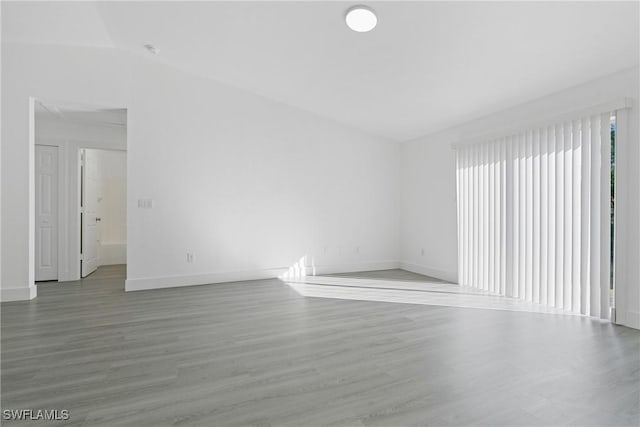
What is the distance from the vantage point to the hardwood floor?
1792mm

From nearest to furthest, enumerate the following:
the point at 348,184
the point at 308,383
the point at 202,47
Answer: the point at 308,383 → the point at 202,47 → the point at 348,184

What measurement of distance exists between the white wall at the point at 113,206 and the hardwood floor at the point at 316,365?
3579mm

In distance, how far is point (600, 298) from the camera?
3350 millimetres

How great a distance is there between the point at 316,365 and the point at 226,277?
3294 mm

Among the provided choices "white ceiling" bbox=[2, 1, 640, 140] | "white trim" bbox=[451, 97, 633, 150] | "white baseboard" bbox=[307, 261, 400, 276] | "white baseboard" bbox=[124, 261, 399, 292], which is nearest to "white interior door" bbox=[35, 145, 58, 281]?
"white baseboard" bbox=[124, 261, 399, 292]

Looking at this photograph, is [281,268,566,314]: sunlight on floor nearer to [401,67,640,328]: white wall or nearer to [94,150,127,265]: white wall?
[401,67,640,328]: white wall

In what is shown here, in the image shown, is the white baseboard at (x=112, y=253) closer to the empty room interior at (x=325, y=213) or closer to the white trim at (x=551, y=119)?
the empty room interior at (x=325, y=213)

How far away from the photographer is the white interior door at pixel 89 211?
566 cm

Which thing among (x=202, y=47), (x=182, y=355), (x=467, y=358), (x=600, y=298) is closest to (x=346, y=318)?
(x=467, y=358)

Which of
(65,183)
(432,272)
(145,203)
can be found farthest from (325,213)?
(65,183)

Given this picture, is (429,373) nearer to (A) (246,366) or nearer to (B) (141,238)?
(A) (246,366)

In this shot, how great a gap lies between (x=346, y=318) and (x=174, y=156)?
11.8ft

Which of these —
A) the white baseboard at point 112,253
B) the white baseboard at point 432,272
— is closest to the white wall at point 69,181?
the white baseboard at point 112,253

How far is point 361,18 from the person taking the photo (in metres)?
3.21
